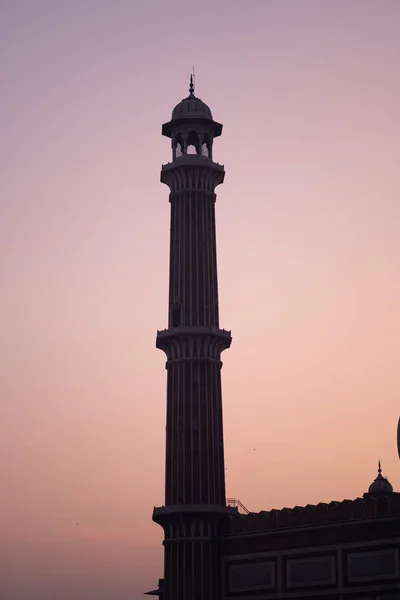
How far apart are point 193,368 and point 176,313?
4733mm

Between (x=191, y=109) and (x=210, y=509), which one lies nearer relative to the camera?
(x=210, y=509)

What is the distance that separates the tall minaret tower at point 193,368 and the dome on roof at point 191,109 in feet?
0.25

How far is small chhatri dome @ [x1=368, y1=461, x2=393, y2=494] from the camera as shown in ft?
275

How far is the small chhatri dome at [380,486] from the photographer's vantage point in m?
83.8

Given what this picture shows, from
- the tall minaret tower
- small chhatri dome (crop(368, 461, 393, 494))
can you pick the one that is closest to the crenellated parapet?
the tall minaret tower

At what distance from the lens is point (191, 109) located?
76.4 metres

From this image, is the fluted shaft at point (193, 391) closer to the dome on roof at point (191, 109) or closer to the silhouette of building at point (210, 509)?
the silhouette of building at point (210, 509)

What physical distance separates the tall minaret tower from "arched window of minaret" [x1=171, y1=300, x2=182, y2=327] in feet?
0.23

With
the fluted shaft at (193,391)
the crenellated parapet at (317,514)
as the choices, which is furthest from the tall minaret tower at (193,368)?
the crenellated parapet at (317,514)

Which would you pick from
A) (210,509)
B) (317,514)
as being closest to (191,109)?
(210,509)

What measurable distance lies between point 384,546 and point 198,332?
19509mm

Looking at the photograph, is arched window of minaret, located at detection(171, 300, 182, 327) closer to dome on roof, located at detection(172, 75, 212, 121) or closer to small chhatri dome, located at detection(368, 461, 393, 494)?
dome on roof, located at detection(172, 75, 212, 121)

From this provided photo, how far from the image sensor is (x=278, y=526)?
61625 millimetres

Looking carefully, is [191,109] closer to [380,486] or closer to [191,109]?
[191,109]
